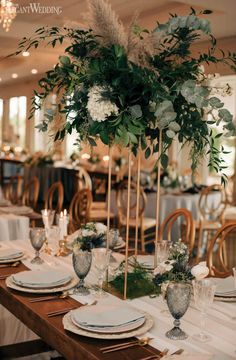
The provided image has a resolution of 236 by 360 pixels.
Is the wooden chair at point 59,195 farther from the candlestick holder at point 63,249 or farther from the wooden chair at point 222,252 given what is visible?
the candlestick holder at point 63,249

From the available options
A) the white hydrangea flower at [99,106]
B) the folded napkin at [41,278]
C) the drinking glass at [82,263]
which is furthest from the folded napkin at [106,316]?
the white hydrangea flower at [99,106]

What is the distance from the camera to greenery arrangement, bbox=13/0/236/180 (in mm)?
1851

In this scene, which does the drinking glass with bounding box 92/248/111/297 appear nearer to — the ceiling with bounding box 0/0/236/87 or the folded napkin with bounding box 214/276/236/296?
the folded napkin with bounding box 214/276/236/296

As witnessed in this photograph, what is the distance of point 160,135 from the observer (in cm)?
A: 208

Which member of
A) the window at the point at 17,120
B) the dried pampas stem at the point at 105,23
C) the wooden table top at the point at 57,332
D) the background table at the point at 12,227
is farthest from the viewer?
the window at the point at 17,120

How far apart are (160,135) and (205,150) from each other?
0.18 m

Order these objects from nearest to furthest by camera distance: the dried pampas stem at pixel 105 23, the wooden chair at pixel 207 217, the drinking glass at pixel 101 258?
the dried pampas stem at pixel 105 23
the drinking glass at pixel 101 258
the wooden chair at pixel 207 217

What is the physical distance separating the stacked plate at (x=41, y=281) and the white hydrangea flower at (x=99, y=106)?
28.8 inches

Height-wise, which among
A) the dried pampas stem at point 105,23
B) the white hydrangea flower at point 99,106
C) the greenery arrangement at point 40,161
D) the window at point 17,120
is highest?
the window at point 17,120

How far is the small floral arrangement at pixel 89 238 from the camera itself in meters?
2.38

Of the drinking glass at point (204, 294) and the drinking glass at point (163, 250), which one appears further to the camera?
the drinking glass at point (163, 250)

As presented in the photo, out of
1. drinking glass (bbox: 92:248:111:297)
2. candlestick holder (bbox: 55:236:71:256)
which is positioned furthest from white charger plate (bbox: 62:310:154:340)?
candlestick holder (bbox: 55:236:71:256)

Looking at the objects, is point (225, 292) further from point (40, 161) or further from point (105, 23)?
point (40, 161)

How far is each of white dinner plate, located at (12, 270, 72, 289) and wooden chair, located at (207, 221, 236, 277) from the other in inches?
35.2
